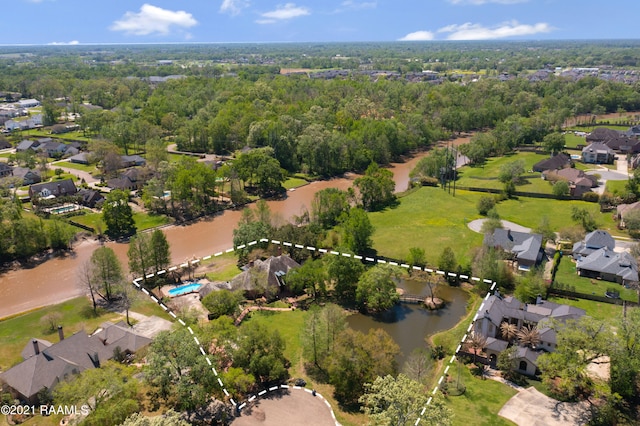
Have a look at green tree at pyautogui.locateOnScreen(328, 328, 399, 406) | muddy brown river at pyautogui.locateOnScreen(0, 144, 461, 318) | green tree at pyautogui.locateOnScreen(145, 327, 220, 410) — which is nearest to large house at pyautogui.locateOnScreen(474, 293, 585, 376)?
green tree at pyautogui.locateOnScreen(328, 328, 399, 406)

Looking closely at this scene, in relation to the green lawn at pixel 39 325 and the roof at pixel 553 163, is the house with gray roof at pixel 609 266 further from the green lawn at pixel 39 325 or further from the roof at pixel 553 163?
the green lawn at pixel 39 325

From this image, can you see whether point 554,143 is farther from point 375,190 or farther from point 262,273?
point 262,273

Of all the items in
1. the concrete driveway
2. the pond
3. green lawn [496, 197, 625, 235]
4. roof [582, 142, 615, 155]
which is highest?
roof [582, 142, 615, 155]

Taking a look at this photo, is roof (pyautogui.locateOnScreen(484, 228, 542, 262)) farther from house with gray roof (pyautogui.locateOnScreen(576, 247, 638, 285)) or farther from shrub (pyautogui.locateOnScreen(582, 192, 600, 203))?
shrub (pyautogui.locateOnScreen(582, 192, 600, 203))

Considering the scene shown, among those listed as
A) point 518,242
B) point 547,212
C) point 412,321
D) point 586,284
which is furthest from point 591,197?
point 412,321

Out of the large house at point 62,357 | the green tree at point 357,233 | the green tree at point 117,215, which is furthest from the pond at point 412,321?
the green tree at point 117,215
